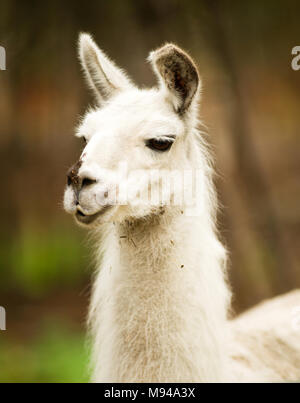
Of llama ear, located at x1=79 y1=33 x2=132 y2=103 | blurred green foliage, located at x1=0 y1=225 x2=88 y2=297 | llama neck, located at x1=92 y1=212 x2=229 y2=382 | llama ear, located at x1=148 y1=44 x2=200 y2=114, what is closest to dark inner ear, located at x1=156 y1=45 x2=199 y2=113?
llama ear, located at x1=148 y1=44 x2=200 y2=114

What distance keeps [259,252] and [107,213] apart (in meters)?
3.73

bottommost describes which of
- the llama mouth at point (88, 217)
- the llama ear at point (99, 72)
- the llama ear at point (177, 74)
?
the llama mouth at point (88, 217)

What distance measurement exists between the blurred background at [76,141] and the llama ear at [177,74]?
285 centimetres

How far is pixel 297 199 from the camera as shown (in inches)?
275

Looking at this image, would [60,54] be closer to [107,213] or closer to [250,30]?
[250,30]

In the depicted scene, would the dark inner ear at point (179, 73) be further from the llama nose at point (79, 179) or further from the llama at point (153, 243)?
the llama nose at point (79, 179)

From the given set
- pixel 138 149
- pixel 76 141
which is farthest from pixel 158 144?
pixel 76 141

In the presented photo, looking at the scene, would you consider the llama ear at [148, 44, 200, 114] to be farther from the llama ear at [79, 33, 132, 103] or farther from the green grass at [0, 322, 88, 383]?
Result: the green grass at [0, 322, 88, 383]

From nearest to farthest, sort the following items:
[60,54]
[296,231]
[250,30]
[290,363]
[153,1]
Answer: [290,363] → [153,1] → [60,54] → [250,30] → [296,231]

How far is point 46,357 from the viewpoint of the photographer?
181 inches

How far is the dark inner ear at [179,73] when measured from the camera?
6.07 ft

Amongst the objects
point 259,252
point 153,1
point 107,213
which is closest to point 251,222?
point 259,252

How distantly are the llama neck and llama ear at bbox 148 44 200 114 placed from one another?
1.52ft

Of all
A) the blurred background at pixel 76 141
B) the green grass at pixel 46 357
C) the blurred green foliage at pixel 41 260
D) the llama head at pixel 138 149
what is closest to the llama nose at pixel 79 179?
the llama head at pixel 138 149
